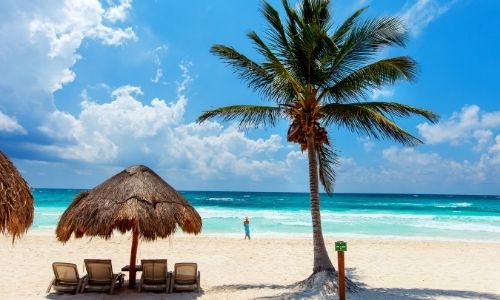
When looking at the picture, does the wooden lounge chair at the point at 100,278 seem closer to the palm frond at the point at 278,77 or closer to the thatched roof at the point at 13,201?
the thatched roof at the point at 13,201

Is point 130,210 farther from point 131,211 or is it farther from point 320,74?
point 320,74

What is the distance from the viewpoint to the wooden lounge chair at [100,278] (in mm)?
8102

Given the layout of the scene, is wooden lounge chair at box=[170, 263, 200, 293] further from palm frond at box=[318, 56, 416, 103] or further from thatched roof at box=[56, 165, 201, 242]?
palm frond at box=[318, 56, 416, 103]

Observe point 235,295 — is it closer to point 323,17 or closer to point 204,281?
point 204,281

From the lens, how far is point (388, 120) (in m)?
8.27

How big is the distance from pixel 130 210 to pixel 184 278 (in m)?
1.90

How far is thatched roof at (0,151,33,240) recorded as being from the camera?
5.37 meters

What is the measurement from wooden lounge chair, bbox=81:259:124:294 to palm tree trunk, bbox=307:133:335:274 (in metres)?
4.04

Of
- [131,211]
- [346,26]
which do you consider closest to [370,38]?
[346,26]

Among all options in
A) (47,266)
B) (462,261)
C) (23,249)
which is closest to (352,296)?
(462,261)

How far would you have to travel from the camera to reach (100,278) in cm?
822

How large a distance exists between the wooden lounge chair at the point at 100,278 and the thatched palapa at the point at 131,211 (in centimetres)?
51

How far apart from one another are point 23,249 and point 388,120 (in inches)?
503

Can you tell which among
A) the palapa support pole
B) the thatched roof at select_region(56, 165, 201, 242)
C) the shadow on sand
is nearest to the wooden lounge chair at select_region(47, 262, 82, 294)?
the thatched roof at select_region(56, 165, 201, 242)
